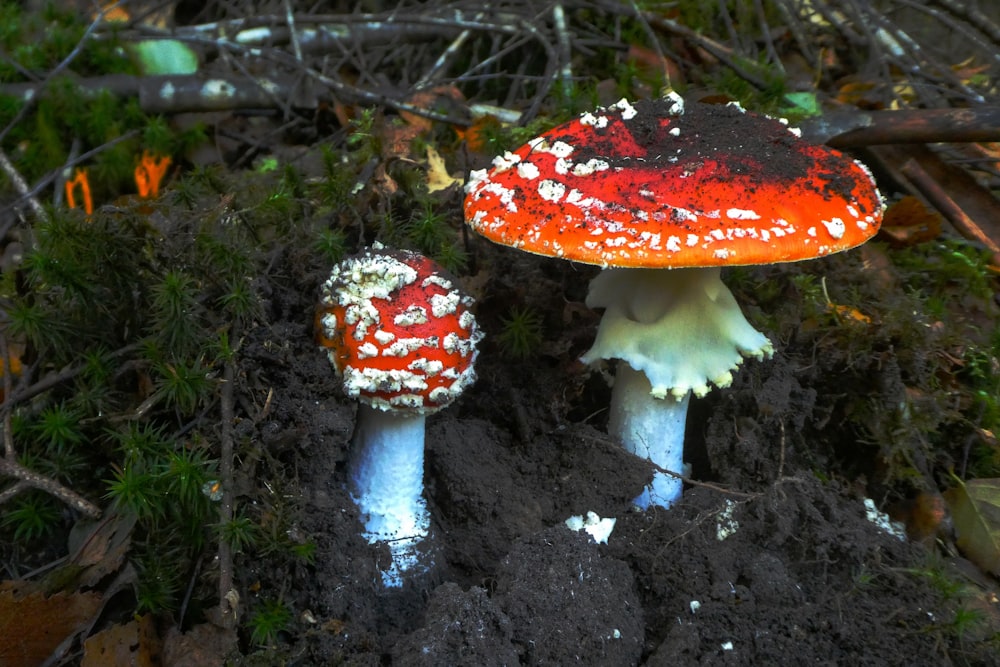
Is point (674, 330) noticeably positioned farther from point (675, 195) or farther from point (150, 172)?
point (150, 172)

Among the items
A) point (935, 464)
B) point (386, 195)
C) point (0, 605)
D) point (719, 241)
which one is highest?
point (719, 241)

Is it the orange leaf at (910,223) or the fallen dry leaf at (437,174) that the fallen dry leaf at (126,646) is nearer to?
the fallen dry leaf at (437,174)

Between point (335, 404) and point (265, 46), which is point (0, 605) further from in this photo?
point (265, 46)

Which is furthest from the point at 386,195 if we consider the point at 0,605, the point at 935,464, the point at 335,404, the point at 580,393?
the point at 935,464

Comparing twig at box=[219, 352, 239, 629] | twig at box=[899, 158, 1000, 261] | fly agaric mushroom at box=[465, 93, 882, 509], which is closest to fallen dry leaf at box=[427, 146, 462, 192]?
fly agaric mushroom at box=[465, 93, 882, 509]

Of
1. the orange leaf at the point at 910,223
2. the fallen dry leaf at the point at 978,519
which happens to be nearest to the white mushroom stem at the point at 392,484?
the fallen dry leaf at the point at 978,519

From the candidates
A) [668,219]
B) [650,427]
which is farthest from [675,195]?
[650,427]
